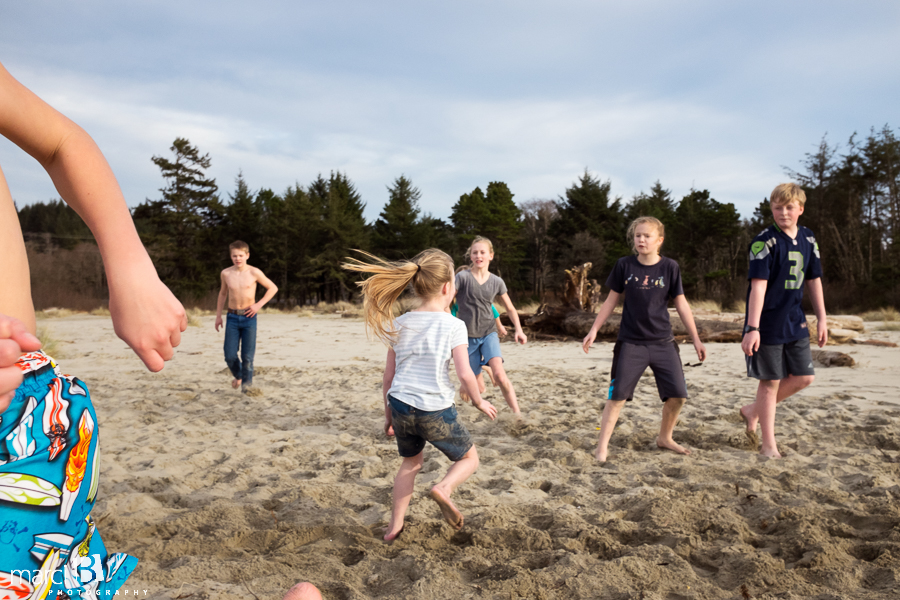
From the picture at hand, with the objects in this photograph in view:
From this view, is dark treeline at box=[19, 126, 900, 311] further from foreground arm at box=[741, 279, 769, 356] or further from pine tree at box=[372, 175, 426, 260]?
foreground arm at box=[741, 279, 769, 356]

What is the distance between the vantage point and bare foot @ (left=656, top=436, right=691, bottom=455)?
4523mm

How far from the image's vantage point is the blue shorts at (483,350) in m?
5.92

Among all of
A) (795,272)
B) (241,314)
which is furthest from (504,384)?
(241,314)

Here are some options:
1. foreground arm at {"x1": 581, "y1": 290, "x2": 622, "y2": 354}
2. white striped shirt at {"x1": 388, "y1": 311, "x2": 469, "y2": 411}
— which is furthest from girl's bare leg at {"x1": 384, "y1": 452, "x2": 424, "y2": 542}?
foreground arm at {"x1": 581, "y1": 290, "x2": 622, "y2": 354}

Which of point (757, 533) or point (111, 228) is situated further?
point (757, 533)

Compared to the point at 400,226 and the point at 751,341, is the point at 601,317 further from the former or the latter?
the point at 400,226

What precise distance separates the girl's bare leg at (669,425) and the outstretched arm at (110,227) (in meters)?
4.15

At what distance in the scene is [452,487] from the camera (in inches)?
118

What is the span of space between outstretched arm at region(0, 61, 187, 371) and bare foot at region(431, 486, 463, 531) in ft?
6.80

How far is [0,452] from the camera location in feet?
2.77

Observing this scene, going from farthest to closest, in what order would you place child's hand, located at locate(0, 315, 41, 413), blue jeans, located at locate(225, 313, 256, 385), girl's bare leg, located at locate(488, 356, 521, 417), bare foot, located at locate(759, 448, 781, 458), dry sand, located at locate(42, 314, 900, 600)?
blue jeans, located at locate(225, 313, 256, 385), girl's bare leg, located at locate(488, 356, 521, 417), bare foot, located at locate(759, 448, 781, 458), dry sand, located at locate(42, 314, 900, 600), child's hand, located at locate(0, 315, 41, 413)

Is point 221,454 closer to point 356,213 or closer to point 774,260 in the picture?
point 774,260

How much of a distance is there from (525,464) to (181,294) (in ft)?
104

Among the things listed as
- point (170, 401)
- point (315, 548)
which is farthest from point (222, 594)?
point (170, 401)
